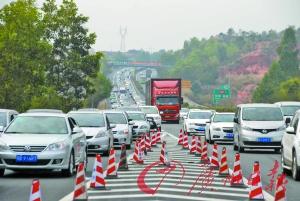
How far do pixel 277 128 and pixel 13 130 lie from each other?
14417mm

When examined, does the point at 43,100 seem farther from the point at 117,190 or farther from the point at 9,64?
the point at 117,190

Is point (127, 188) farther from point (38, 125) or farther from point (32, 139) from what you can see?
point (38, 125)

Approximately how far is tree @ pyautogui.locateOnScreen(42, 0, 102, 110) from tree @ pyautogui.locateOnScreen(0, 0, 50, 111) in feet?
72.9

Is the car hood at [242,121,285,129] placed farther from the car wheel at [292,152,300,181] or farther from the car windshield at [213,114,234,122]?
the car wheel at [292,152,300,181]

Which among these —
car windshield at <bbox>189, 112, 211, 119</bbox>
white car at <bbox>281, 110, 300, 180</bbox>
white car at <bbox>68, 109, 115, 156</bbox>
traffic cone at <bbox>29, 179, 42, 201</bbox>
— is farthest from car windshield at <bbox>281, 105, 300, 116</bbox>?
traffic cone at <bbox>29, 179, 42, 201</bbox>

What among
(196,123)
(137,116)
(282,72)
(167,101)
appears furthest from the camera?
(282,72)

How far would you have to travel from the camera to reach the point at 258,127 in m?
33.6

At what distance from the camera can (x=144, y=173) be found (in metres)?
21.8

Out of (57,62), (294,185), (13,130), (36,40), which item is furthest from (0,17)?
(294,185)

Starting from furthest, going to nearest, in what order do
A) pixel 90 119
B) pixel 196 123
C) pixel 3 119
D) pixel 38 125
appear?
pixel 196 123 → pixel 90 119 → pixel 3 119 → pixel 38 125

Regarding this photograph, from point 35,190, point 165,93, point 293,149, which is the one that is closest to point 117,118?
point 293,149

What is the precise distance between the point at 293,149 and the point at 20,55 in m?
41.1

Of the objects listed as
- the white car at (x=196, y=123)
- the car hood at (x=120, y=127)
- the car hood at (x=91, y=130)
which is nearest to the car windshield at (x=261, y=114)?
the car hood at (x=120, y=127)

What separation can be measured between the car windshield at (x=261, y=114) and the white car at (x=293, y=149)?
11.8 m
